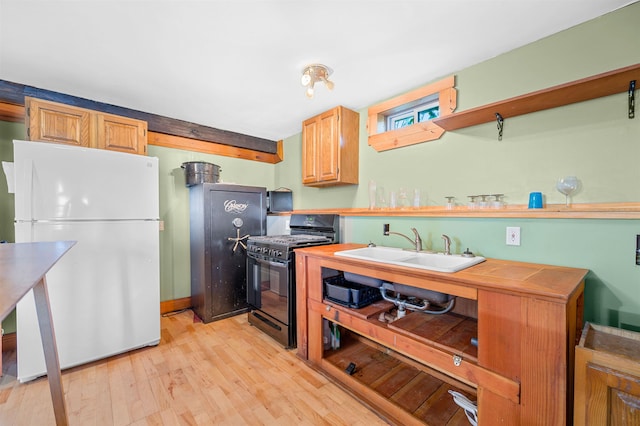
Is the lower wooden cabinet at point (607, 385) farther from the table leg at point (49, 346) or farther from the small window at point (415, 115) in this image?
the table leg at point (49, 346)

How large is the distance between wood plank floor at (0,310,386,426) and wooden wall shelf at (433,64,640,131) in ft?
6.59

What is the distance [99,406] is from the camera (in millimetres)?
1675

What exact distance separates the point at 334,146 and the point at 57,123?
91.8 inches

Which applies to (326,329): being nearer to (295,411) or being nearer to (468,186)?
(295,411)

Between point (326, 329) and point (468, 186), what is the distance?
155 centimetres

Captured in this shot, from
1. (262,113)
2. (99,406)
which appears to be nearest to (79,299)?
(99,406)

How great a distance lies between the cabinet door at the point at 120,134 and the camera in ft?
7.72

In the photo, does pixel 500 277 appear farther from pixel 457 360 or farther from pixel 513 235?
pixel 513 235

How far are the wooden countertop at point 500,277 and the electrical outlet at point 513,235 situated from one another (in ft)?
0.40

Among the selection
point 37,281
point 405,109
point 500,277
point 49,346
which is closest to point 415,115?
point 405,109

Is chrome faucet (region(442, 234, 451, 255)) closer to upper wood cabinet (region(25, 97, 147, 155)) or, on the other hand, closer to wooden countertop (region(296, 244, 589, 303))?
wooden countertop (region(296, 244, 589, 303))

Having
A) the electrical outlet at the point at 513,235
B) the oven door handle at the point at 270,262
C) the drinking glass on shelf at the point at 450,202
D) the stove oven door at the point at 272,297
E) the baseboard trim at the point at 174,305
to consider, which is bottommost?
the baseboard trim at the point at 174,305

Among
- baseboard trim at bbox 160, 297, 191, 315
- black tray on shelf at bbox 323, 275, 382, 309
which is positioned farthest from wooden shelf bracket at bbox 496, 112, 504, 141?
baseboard trim at bbox 160, 297, 191, 315

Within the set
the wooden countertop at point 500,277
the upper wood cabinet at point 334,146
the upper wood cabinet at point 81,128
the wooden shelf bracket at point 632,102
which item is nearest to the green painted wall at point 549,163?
the wooden shelf bracket at point 632,102
